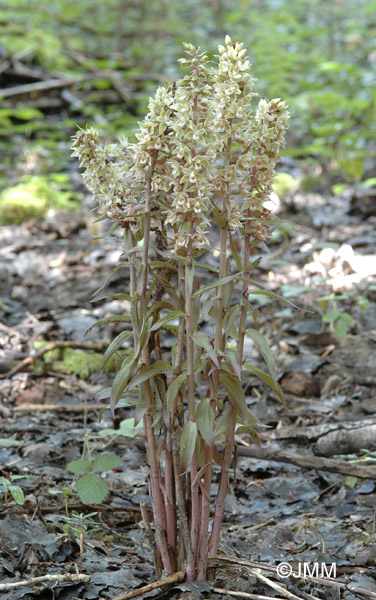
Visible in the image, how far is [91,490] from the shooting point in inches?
81.0

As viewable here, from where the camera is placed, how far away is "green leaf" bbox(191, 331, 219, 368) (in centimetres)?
141

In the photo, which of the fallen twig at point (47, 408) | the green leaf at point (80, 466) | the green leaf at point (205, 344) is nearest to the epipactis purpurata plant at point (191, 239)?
the green leaf at point (205, 344)

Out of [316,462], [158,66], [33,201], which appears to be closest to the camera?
[316,462]

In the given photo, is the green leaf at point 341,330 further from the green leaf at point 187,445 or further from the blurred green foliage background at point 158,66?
the blurred green foliage background at point 158,66

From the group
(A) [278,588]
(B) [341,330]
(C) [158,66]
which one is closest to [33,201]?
(B) [341,330]

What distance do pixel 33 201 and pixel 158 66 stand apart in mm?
7182

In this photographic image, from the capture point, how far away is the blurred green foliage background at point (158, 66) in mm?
7973

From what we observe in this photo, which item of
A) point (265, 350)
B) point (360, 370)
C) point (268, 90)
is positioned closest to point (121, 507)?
point (265, 350)

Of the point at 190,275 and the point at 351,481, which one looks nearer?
the point at 190,275

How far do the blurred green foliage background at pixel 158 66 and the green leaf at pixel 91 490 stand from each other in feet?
17.1

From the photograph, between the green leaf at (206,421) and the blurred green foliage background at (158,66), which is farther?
the blurred green foliage background at (158,66)

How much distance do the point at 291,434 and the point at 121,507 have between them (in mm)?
860

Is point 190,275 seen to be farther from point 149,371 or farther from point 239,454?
point 239,454

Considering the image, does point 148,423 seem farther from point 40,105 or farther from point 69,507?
point 40,105
